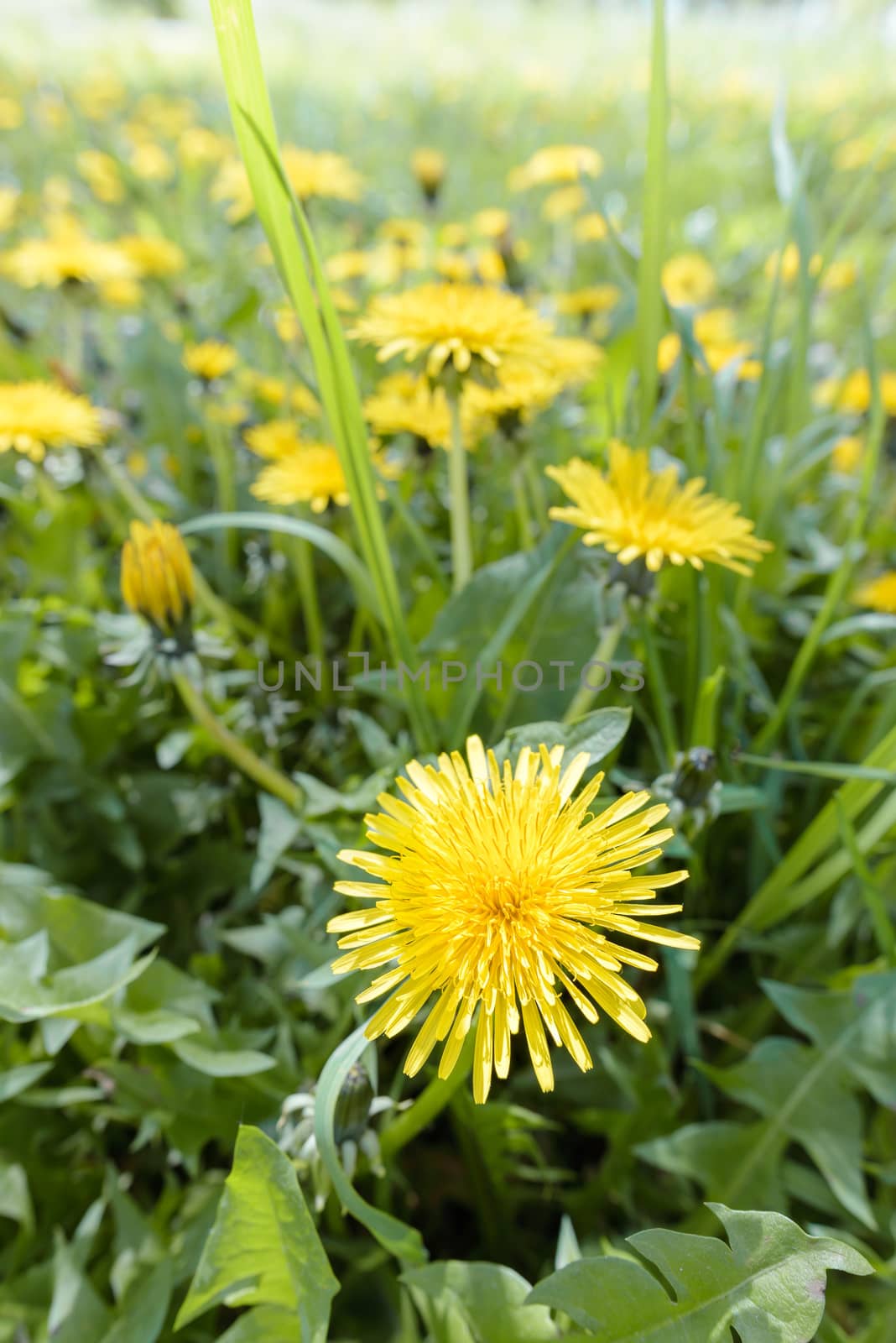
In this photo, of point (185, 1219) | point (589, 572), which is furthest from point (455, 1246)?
point (589, 572)

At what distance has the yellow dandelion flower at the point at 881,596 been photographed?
1.08 m

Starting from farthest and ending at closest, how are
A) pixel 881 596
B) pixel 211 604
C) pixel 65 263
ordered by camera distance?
pixel 65 263, pixel 881 596, pixel 211 604

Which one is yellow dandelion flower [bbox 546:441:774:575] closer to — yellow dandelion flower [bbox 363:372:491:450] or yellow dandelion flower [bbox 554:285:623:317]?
yellow dandelion flower [bbox 363:372:491:450]

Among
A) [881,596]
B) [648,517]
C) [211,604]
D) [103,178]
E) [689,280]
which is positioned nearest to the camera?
[648,517]

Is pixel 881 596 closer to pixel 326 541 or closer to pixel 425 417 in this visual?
pixel 425 417

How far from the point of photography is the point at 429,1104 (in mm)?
558

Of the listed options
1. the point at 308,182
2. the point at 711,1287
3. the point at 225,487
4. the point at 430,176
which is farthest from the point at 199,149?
the point at 711,1287

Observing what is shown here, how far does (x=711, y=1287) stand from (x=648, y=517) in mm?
489

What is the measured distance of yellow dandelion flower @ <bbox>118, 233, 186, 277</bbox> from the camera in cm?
156

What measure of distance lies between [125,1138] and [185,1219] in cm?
16

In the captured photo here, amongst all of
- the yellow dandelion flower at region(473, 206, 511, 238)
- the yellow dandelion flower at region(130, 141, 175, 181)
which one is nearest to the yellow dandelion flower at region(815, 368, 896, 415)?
A: the yellow dandelion flower at region(473, 206, 511, 238)

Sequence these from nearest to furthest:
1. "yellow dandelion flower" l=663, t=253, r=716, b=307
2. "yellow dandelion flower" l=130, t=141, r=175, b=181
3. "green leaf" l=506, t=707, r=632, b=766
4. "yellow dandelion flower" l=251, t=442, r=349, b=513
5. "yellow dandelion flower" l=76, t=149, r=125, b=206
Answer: "green leaf" l=506, t=707, r=632, b=766
"yellow dandelion flower" l=251, t=442, r=349, b=513
"yellow dandelion flower" l=663, t=253, r=716, b=307
"yellow dandelion flower" l=76, t=149, r=125, b=206
"yellow dandelion flower" l=130, t=141, r=175, b=181

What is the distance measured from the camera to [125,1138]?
31.1 inches

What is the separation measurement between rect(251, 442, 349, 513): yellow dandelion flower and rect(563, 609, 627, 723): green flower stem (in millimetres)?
301
